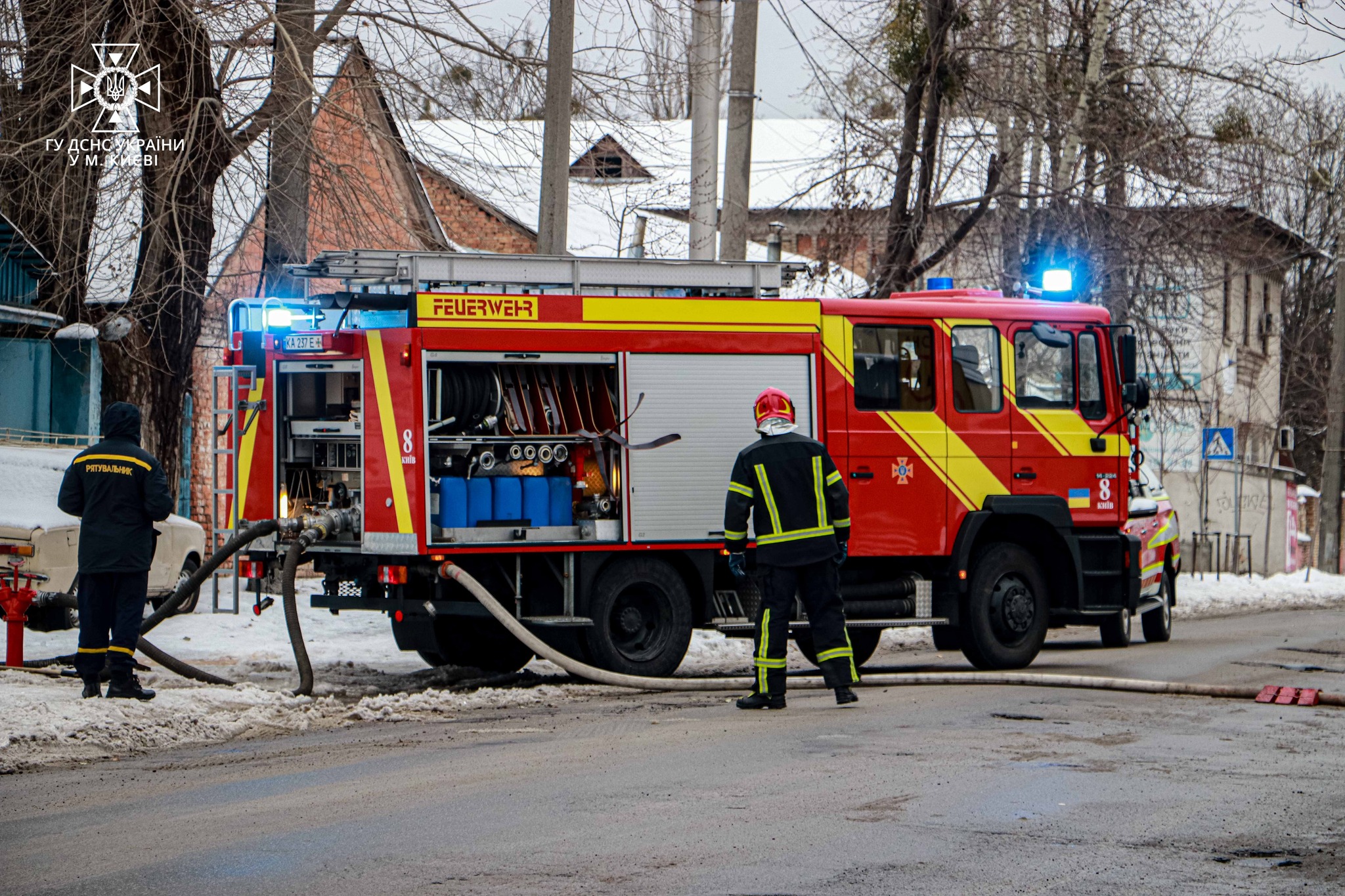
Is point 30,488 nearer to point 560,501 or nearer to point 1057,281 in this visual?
point 560,501

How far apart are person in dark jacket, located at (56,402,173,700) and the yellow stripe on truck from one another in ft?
4.74

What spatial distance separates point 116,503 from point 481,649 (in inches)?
133

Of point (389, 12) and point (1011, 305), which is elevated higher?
point (389, 12)

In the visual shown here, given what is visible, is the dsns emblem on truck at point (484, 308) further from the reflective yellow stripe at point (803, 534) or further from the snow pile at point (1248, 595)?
the snow pile at point (1248, 595)

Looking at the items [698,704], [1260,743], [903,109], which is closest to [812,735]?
[698,704]

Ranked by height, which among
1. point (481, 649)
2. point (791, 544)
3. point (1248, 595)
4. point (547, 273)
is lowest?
point (1248, 595)

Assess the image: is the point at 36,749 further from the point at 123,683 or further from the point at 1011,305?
the point at 1011,305

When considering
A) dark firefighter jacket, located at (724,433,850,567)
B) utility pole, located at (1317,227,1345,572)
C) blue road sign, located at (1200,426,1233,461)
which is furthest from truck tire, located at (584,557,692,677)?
utility pole, located at (1317,227,1345,572)

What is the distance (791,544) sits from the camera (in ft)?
33.6

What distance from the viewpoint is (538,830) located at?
6363 millimetres

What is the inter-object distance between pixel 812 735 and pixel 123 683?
405cm

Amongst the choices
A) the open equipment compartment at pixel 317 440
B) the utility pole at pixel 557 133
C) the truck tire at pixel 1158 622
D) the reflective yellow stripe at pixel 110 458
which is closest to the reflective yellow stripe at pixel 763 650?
the open equipment compartment at pixel 317 440

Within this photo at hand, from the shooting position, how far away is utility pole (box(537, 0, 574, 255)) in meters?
14.6

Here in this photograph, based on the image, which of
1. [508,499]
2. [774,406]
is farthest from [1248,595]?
[508,499]
